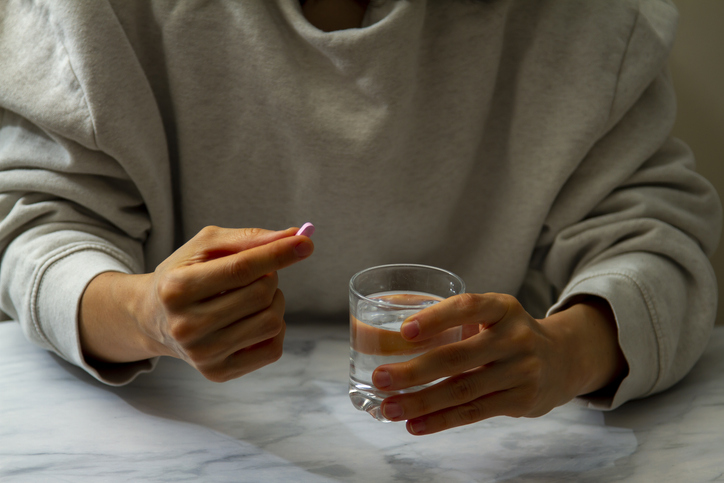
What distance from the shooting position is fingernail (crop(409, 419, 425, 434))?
2.23 ft

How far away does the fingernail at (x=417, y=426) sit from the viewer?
681mm

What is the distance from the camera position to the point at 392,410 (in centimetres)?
66

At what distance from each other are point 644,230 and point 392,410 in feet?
1.66

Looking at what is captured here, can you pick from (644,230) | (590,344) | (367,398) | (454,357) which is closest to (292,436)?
(367,398)

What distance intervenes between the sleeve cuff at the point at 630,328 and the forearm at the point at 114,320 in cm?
54

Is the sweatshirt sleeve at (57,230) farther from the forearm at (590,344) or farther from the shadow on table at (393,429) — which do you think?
the forearm at (590,344)

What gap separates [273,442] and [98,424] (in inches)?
8.4

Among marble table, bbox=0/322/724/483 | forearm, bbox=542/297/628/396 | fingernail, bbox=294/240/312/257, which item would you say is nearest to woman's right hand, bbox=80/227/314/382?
fingernail, bbox=294/240/312/257

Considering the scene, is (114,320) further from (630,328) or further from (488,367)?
(630,328)

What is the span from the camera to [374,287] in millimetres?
719

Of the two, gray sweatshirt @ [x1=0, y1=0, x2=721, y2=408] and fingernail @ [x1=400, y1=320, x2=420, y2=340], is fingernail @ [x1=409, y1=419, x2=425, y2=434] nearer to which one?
fingernail @ [x1=400, y1=320, x2=420, y2=340]

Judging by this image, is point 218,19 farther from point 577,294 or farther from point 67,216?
point 577,294

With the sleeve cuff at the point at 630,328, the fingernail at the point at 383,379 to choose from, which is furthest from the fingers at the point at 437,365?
the sleeve cuff at the point at 630,328

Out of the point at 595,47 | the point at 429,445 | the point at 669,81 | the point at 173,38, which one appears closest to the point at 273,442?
the point at 429,445
